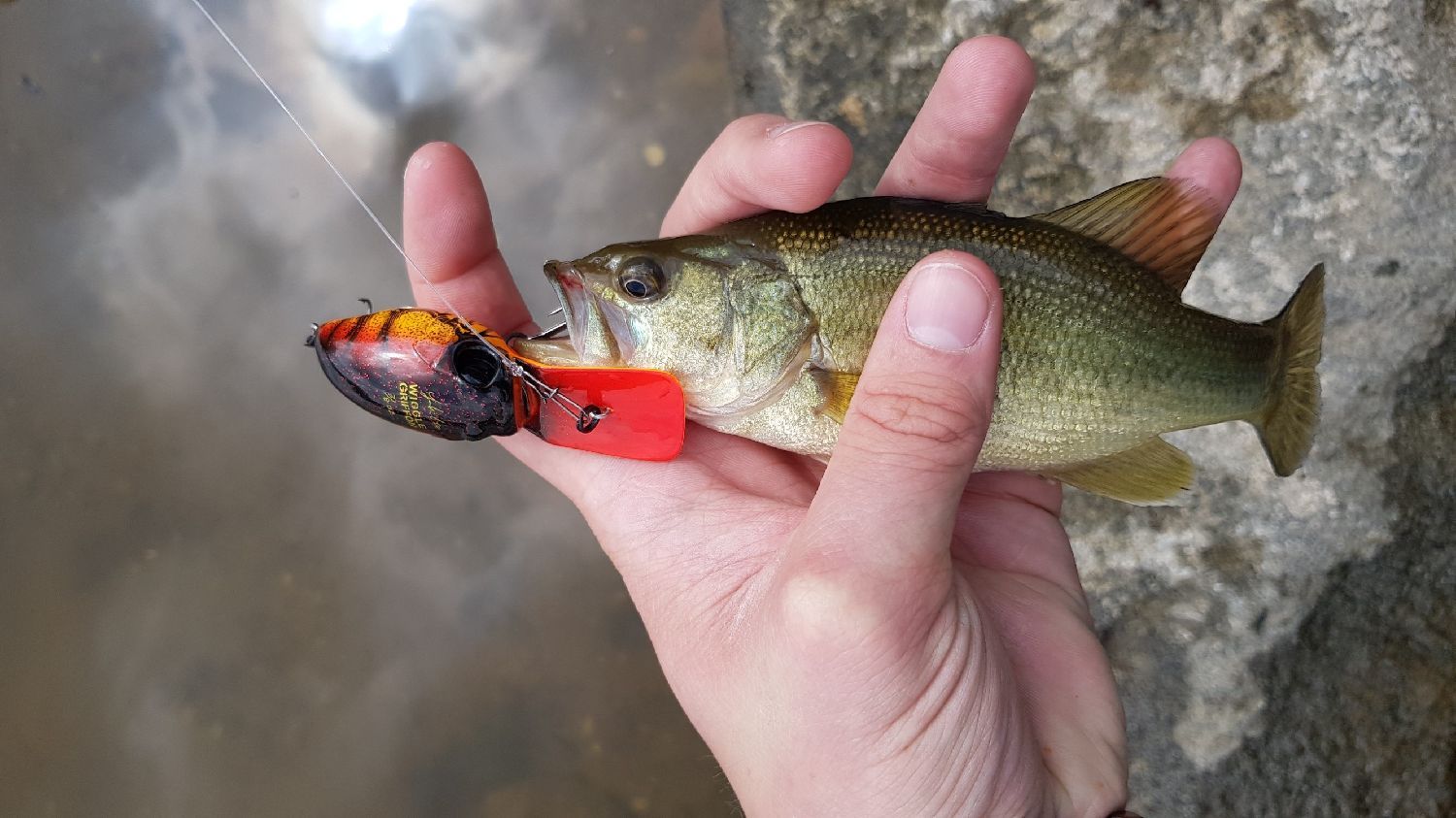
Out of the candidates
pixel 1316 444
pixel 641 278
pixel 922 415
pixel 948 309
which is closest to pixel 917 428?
pixel 922 415

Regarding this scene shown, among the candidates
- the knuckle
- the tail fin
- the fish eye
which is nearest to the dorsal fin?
the tail fin

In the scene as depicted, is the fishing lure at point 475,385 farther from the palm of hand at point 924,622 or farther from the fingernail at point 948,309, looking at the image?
the fingernail at point 948,309

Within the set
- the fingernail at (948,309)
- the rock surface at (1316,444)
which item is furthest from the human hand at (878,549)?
the rock surface at (1316,444)

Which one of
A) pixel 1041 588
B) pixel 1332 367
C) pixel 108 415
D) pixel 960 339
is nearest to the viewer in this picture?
pixel 960 339

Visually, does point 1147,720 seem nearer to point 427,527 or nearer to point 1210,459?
point 1210,459

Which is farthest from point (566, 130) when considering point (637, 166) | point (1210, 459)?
point (1210, 459)

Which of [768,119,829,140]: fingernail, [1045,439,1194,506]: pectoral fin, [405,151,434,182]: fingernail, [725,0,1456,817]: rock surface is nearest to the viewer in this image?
[768,119,829,140]: fingernail

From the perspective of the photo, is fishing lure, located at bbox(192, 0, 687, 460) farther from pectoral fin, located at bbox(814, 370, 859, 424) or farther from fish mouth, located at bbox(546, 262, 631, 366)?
pectoral fin, located at bbox(814, 370, 859, 424)
